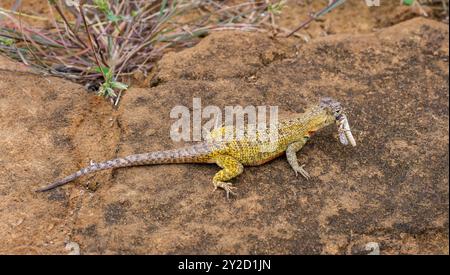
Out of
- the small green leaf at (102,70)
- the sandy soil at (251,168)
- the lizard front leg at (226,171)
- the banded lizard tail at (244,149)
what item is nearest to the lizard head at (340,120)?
the banded lizard tail at (244,149)

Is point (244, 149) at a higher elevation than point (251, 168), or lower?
higher

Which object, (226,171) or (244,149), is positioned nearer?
(226,171)

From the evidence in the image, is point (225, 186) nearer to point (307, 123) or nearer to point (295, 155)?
point (295, 155)

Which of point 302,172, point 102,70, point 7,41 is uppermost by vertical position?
point 7,41

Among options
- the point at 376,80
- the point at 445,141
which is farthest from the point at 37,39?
the point at 445,141

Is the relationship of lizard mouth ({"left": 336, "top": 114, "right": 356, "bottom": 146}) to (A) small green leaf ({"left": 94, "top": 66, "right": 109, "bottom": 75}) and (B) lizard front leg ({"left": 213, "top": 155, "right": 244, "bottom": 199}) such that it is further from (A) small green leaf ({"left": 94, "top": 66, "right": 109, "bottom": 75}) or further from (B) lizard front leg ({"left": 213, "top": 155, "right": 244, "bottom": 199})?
(A) small green leaf ({"left": 94, "top": 66, "right": 109, "bottom": 75})

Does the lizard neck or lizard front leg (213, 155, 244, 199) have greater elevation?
the lizard neck

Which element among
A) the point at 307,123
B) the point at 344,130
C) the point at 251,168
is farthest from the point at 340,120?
the point at 251,168

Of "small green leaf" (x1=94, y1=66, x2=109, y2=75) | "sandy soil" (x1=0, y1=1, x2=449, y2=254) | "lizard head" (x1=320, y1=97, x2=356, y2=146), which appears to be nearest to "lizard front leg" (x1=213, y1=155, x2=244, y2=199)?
"sandy soil" (x1=0, y1=1, x2=449, y2=254)
